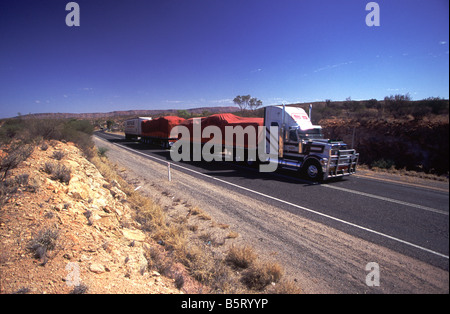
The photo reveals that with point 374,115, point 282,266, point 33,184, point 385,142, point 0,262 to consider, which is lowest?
point 282,266

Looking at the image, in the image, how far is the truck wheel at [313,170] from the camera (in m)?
9.94

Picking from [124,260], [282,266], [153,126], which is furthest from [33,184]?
[153,126]

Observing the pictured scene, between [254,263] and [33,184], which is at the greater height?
[33,184]

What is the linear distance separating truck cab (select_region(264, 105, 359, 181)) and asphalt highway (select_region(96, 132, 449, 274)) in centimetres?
61

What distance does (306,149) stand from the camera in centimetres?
1063

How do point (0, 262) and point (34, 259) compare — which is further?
point (34, 259)

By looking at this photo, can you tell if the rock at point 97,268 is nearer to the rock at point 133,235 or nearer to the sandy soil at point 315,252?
the rock at point 133,235

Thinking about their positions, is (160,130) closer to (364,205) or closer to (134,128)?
(134,128)

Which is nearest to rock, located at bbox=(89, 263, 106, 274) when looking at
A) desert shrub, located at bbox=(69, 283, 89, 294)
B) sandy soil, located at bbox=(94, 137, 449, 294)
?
desert shrub, located at bbox=(69, 283, 89, 294)

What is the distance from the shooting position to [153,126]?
26.9 m

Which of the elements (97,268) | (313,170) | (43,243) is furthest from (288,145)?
(43,243)

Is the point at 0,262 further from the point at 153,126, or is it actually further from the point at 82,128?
the point at 153,126
